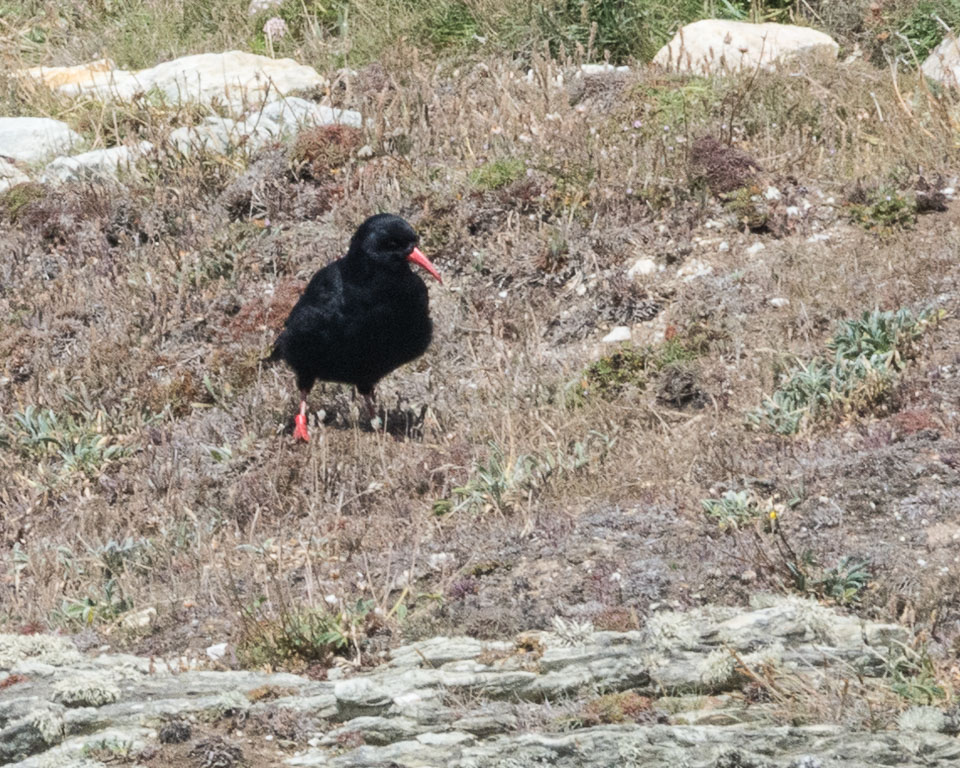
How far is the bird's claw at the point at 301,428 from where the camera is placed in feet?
28.9

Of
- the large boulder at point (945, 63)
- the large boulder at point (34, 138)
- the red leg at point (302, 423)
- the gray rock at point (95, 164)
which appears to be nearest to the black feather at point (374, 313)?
the red leg at point (302, 423)

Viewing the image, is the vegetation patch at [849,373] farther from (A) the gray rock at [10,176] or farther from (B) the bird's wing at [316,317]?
(A) the gray rock at [10,176]

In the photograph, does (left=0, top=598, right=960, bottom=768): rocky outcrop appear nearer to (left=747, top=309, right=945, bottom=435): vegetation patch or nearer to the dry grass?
the dry grass

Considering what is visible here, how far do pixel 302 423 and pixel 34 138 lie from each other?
5735mm

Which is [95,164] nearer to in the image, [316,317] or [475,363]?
[316,317]

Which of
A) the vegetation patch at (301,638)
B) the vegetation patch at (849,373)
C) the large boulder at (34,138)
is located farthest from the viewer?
the large boulder at (34,138)

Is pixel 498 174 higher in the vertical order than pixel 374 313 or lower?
higher

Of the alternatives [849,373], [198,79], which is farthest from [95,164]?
[849,373]

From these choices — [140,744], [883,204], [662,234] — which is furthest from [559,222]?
[140,744]

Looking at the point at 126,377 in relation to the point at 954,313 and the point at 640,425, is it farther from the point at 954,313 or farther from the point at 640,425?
the point at 954,313

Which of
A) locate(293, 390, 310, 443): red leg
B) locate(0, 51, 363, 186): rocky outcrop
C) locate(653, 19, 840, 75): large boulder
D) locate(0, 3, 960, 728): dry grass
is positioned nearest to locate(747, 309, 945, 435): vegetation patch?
locate(0, 3, 960, 728): dry grass

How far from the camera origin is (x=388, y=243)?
873 centimetres

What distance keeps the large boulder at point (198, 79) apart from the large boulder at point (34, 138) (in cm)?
57

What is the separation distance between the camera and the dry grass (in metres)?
6.01
